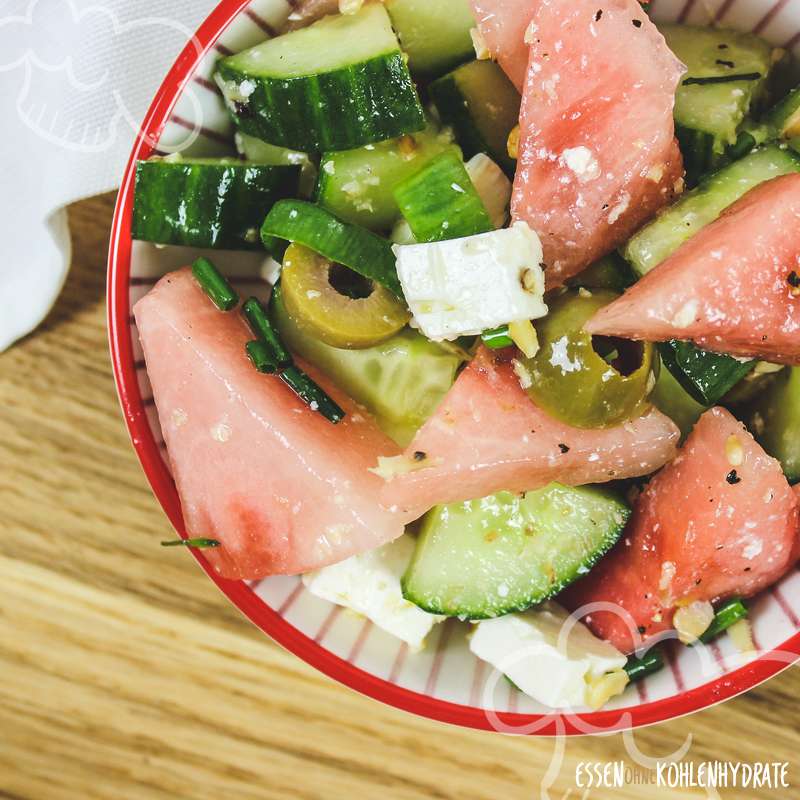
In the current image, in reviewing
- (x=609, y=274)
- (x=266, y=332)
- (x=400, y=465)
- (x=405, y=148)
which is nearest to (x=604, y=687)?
(x=400, y=465)

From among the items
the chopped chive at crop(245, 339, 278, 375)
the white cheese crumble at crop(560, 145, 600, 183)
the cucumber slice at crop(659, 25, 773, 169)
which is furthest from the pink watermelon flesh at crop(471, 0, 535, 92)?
the chopped chive at crop(245, 339, 278, 375)

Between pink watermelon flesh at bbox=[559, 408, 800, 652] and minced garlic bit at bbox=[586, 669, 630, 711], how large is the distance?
0.05m

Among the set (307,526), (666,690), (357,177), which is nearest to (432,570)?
(307,526)

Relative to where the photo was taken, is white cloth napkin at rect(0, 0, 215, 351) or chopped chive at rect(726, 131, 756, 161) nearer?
chopped chive at rect(726, 131, 756, 161)

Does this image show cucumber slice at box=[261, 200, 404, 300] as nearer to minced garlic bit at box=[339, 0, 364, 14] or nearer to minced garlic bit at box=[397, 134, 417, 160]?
minced garlic bit at box=[397, 134, 417, 160]

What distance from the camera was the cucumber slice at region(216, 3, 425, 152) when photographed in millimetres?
965

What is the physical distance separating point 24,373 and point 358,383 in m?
0.73

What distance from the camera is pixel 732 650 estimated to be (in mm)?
1086

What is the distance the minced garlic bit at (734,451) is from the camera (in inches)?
39.2

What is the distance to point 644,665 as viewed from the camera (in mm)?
1117

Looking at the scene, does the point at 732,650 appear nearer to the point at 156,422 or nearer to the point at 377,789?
the point at 377,789

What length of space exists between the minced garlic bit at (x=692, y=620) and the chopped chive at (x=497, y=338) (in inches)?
17.7

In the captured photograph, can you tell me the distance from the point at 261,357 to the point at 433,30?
0.46 meters

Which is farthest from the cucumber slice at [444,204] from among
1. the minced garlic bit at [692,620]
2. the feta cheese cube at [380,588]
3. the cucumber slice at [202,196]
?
the minced garlic bit at [692,620]
